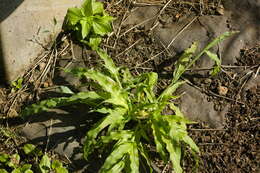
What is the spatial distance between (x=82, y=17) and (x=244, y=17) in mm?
1453

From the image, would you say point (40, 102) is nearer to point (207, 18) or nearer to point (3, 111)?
point (3, 111)

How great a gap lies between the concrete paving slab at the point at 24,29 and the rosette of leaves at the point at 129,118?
52 cm

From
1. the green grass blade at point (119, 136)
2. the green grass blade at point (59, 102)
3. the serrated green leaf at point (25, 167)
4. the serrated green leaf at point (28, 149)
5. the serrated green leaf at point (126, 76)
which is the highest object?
the serrated green leaf at point (126, 76)

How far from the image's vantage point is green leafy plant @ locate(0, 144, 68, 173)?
288cm

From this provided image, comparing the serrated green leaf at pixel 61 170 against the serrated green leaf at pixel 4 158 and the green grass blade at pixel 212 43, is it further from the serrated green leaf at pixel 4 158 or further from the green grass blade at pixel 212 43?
the green grass blade at pixel 212 43

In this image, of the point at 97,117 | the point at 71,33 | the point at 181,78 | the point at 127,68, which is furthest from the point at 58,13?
the point at 181,78

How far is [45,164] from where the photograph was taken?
2.90m

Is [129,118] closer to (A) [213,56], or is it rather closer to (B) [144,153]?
(B) [144,153]

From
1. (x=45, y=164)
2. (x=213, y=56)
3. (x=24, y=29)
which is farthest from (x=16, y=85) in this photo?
(x=213, y=56)

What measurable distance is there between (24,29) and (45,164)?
1.15m

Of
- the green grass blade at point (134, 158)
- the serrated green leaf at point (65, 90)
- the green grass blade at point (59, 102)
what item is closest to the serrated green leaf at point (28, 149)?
the green grass blade at point (59, 102)

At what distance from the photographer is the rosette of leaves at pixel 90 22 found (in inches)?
124

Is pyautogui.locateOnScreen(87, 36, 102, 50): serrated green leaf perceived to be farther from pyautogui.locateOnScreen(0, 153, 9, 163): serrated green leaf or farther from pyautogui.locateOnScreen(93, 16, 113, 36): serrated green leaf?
pyautogui.locateOnScreen(0, 153, 9, 163): serrated green leaf

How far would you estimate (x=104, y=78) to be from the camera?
9.18 feet
